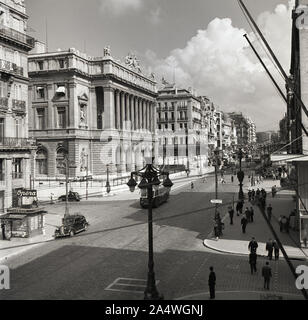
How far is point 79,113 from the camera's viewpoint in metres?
76.8

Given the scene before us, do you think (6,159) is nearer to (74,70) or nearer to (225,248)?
(225,248)

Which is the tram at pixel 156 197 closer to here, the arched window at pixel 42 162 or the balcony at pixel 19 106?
the balcony at pixel 19 106

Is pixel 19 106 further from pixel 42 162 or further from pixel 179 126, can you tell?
pixel 179 126

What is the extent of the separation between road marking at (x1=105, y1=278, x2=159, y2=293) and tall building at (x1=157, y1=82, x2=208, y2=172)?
10258 centimetres

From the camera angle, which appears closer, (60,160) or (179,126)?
(60,160)

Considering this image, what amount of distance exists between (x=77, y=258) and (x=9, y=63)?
88.1ft

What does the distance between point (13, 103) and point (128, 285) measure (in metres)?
30.4

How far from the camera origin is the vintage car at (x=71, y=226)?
1155 inches

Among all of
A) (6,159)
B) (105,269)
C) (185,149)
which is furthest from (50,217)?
(185,149)

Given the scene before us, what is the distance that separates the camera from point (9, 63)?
42.9m

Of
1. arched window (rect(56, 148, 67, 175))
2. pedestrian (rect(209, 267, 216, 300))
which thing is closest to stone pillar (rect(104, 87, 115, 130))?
arched window (rect(56, 148, 67, 175))

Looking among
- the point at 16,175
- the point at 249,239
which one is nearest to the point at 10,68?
the point at 16,175

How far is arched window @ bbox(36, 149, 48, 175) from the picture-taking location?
7656 cm

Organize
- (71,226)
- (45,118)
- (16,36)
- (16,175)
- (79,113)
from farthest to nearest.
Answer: (45,118), (79,113), (16,36), (16,175), (71,226)
